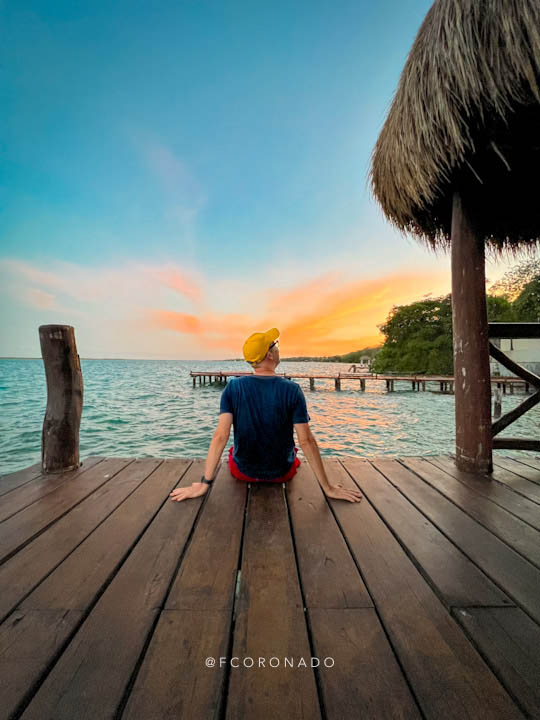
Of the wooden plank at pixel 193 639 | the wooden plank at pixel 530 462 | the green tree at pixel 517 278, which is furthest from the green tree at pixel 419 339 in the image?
the wooden plank at pixel 193 639

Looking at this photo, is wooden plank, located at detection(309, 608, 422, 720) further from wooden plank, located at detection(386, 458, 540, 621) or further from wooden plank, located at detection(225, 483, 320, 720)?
wooden plank, located at detection(386, 458, 540, 621)

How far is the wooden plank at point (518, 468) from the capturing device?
2.59 metres

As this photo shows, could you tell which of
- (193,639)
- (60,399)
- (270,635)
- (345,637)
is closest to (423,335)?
(60,399)

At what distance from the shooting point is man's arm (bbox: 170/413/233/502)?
82.3 inches

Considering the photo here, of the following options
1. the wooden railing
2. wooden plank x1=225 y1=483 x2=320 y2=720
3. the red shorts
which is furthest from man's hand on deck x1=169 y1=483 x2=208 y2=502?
the wooden railing

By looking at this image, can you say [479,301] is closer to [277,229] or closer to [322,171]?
[322,171]

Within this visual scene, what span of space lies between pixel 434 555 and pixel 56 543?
2047 mm

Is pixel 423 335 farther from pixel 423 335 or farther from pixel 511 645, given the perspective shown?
pixel 511 645

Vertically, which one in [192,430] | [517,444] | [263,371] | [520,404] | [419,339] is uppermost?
[419,339]

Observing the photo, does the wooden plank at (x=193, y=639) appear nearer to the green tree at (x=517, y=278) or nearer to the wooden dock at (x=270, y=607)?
the wooden dock at (x=270, y=607)

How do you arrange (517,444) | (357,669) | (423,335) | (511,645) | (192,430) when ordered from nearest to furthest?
(357,669) < (511,645) < (517,444) < (192,430) < (423,335)

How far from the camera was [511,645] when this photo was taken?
3.19 ft

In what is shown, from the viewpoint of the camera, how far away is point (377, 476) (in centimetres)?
259

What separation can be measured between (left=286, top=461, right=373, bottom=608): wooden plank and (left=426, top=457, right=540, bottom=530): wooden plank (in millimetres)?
1282
